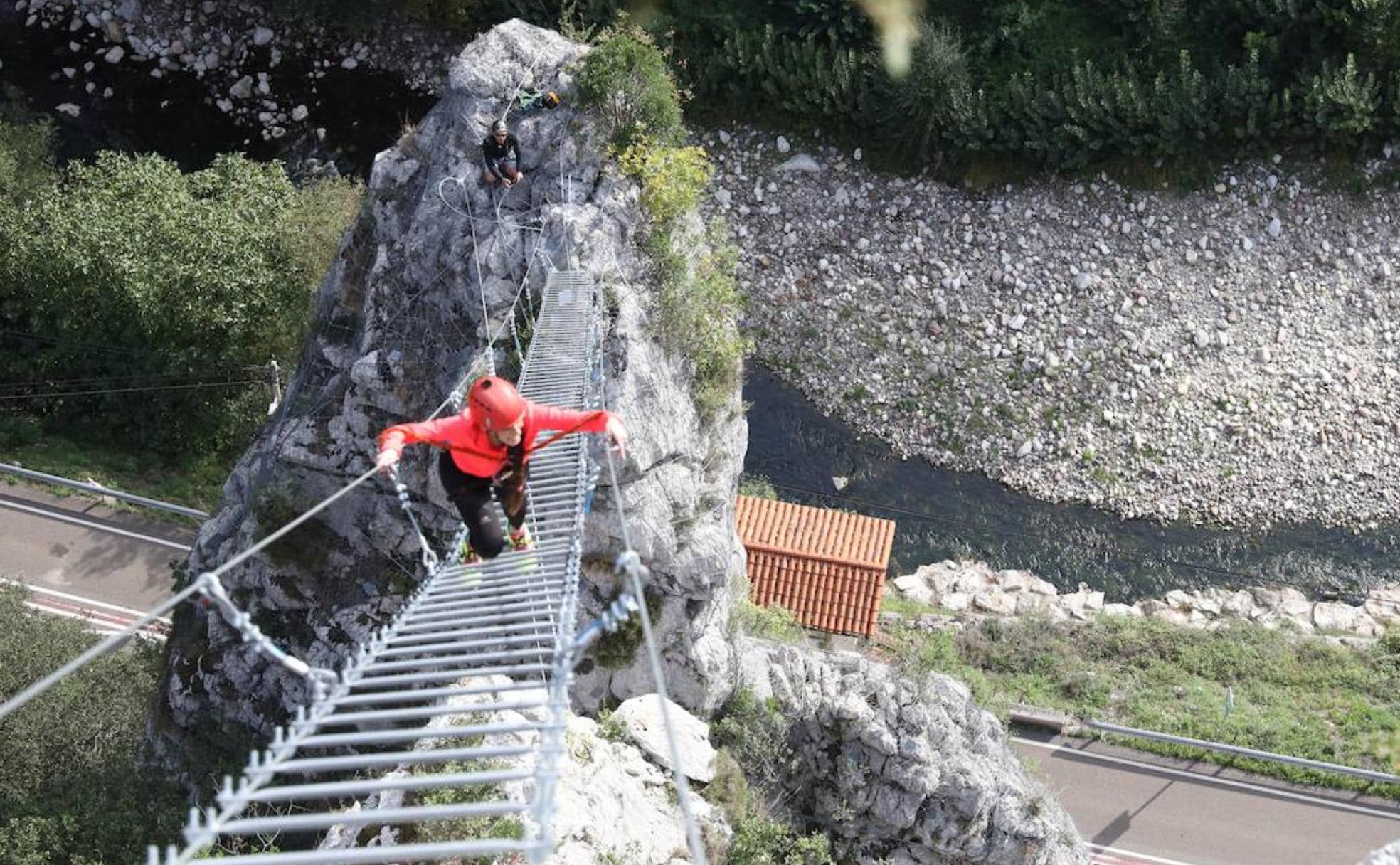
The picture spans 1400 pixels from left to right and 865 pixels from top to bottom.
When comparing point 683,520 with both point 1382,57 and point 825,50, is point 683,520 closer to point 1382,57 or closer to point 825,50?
point 825,50

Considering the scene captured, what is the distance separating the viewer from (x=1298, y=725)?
821 inches

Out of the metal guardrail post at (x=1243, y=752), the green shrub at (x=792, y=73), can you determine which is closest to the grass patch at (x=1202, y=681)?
the metal guardrail post at (x=1243, y=752)

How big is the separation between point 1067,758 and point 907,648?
132 inches

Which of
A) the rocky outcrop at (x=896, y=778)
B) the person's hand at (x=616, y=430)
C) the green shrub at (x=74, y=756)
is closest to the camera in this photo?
the person's hand at (x=616, y=430)

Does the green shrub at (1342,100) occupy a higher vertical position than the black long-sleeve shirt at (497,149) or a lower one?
higher

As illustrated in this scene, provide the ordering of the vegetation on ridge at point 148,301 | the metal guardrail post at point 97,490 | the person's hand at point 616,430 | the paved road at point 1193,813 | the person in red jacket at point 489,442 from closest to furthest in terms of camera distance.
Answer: the person in red jacket at point 489,442
the person's hand at point 616,430
the paved road at point 1193,813
the vegetation on ridge at point 148,301
the metal guardrail post at point 97,490

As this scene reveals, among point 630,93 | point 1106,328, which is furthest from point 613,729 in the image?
point 1106,328

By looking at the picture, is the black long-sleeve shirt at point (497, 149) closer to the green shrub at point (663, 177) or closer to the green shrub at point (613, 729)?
the green shrub at point (663, 177)

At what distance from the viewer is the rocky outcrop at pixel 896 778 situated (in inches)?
573

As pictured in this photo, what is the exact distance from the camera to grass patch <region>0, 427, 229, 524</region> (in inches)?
945

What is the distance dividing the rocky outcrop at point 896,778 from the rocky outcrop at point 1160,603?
8424mm

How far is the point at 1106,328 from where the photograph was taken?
25500mm

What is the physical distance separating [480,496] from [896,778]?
A: 7.51 meters

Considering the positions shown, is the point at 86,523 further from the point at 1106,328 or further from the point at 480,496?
the point at 1106,328
